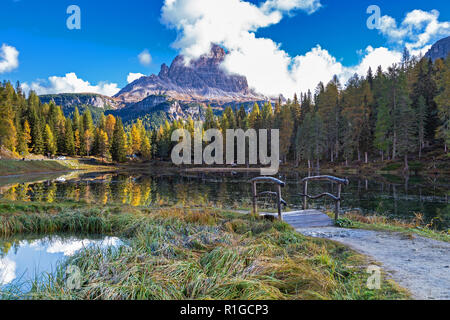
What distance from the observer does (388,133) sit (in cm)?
4231

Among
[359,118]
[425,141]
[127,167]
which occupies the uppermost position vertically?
[359,118]

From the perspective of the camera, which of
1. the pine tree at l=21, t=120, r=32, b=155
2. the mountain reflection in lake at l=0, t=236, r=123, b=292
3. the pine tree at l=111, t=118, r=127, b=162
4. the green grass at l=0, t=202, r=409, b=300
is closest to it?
the green grass at l=0, t=202, r=409, b=300

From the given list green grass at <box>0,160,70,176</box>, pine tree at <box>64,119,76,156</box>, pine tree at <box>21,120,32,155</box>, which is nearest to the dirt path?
green grass at <box>0,160,70,176</box>

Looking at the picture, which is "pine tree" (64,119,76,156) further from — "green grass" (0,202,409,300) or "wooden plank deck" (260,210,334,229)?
"wooden plank deck" (260,210,334,229)

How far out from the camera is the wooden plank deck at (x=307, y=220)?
9.53 m

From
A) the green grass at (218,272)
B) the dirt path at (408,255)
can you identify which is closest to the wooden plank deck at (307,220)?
the dirt path at (408,255)

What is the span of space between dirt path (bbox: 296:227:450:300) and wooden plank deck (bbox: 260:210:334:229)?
49cm

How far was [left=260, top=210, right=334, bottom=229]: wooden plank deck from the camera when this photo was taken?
9531 millimetres

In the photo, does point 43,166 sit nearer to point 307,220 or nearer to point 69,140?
point 69,140

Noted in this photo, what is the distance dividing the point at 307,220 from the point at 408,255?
13.5ft

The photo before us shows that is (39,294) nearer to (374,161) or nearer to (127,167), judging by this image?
(374,161)

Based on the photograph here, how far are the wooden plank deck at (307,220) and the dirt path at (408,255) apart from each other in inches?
19.3
